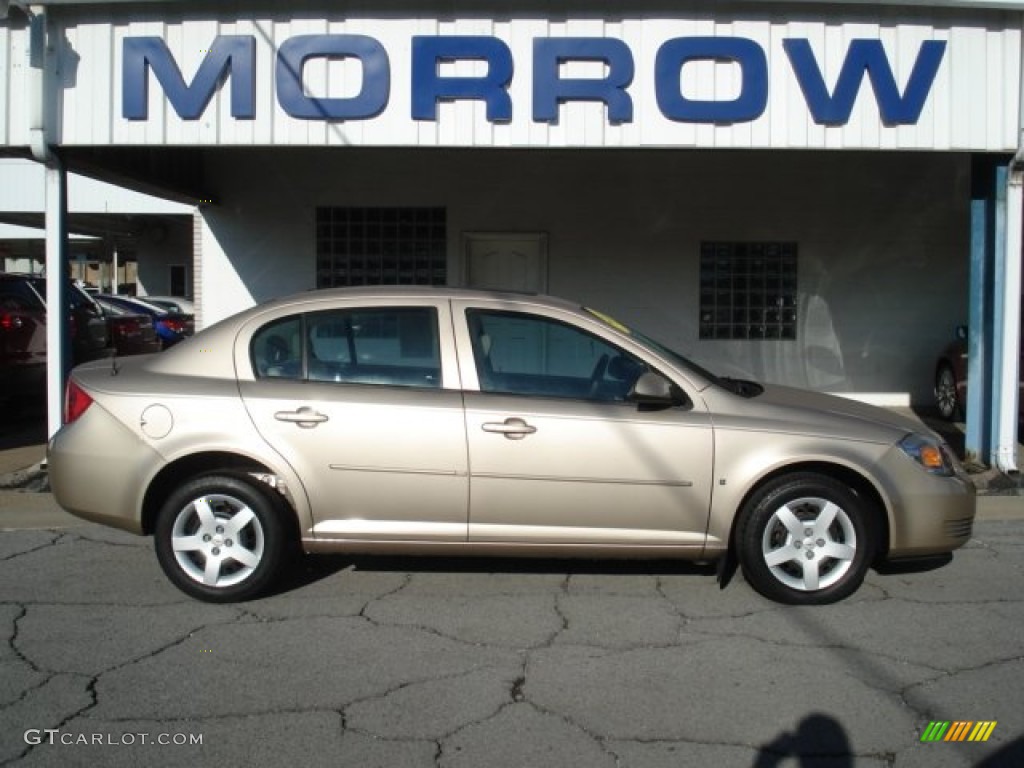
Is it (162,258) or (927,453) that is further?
(162,258)

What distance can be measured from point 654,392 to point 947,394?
7.59 metres

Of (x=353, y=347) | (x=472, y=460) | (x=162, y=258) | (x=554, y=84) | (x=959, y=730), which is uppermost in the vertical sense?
(x=162, y=258)

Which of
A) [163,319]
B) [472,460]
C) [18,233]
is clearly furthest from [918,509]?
[18,233]

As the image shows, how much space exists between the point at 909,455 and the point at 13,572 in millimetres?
5112

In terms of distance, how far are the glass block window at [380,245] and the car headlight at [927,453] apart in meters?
7.78

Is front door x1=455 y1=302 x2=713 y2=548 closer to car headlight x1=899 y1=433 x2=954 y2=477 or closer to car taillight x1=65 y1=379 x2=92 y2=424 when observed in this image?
car headlight x1=899 y1=433 x2=954 y2=477

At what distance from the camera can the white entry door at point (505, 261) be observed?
40.9 feet

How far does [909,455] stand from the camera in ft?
17.6

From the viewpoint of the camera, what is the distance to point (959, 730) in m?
3.92

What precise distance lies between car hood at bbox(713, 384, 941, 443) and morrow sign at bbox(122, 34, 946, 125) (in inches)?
135

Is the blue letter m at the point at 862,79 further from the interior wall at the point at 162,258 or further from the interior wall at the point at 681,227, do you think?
the interior wall at the point at 162,258

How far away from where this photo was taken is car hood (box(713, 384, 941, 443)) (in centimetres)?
531

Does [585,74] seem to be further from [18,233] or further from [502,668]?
[18,233]

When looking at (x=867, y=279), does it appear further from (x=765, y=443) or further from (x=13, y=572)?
(x=13, y=572)
